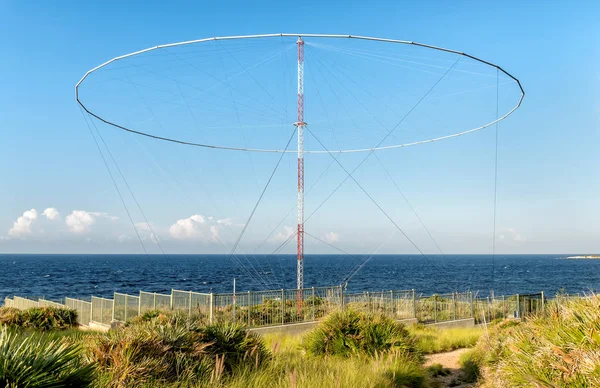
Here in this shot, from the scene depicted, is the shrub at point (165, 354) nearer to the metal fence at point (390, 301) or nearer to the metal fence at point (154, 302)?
the metal fence at point (154, 302)

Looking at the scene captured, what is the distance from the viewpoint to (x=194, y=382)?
27.8 feet

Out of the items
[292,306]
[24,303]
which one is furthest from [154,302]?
[24,303]

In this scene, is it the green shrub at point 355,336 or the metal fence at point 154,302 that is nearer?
the green shrub at point 355,336

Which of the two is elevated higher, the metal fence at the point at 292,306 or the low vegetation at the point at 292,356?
the low vegetation at the point at 292,356

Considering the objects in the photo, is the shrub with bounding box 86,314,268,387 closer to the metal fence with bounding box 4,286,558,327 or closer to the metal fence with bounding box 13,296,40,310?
the metal fence with bounding box 4,286,558,327

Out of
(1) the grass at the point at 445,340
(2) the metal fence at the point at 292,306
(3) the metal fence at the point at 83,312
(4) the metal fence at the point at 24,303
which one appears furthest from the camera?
(4) the metal fence at the point at 24,303

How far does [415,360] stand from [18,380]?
9223 millimetres

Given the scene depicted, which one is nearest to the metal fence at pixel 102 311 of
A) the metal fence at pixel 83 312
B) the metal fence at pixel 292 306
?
the metal fence at pixel 292 306

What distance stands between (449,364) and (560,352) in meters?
8.70

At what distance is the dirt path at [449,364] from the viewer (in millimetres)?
12650

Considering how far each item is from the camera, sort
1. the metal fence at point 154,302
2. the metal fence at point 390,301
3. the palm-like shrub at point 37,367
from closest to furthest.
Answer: the palm-like shrub at point 37,367, the metal fence at point 154,302, the metal fence at point 390,301

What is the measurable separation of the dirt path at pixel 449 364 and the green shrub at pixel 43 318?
590 inches

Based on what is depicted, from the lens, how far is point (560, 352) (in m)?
6.95

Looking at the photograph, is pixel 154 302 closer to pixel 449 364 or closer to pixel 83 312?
pixel 83 312
